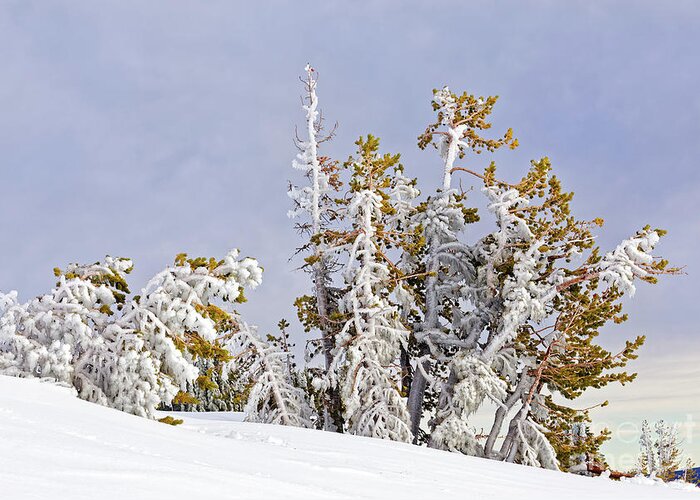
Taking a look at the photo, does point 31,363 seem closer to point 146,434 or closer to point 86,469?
point 146,434

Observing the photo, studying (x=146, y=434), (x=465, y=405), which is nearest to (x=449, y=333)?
(x=465, y=405)

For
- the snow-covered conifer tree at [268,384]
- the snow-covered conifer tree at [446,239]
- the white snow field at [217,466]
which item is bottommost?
the white snow field at [217,466]

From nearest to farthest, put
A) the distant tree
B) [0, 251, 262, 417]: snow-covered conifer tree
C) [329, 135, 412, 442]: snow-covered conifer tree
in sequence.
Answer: [0, 251, 262, 417]: snow-covered conifer tree → [329, 135, 412, 442]: snow-covered conifer tree → the distant tree

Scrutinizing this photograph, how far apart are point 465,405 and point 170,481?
44.8 feet

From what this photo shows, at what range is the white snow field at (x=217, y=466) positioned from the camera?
378 cm

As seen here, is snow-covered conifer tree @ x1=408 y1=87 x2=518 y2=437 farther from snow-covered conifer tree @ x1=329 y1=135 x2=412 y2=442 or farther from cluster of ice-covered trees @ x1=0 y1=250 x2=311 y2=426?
cluster of ice-covered trees @ x1=0 y1=250 x2=311 y2=426

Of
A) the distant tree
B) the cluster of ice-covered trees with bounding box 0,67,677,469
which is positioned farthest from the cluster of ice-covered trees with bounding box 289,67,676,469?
the distant tree

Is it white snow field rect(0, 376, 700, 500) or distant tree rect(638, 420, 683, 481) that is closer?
white snow field rect(0, 376, 700, 500)

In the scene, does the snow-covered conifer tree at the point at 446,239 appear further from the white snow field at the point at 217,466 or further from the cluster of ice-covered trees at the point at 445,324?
the white snow field at the point at 217,466

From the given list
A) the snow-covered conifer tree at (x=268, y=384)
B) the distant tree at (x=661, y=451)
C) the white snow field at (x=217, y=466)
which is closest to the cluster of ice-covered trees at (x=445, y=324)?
the snow-covered conifer tree at (x=268, y=384)

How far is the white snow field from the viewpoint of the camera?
3781 millimetres

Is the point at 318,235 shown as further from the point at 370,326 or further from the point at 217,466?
the point at 217,466

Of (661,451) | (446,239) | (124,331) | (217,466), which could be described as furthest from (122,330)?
(661,451)

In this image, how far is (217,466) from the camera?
513 cm
